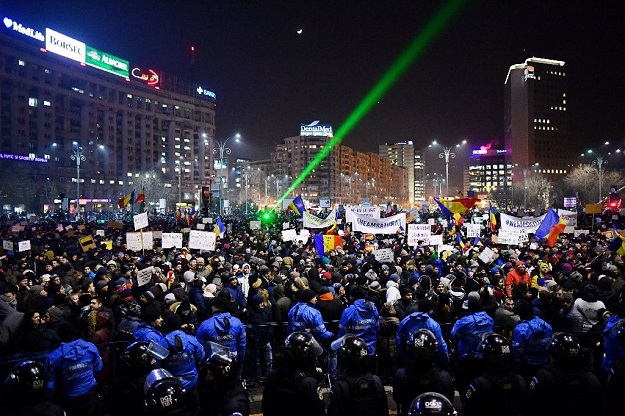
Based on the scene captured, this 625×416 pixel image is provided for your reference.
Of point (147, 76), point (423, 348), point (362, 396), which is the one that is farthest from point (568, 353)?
point (147, 76)

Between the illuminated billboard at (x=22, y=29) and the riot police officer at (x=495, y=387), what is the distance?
108 m

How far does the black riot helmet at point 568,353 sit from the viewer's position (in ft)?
15.2

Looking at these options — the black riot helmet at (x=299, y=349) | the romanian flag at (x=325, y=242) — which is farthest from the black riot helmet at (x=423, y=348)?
the romanian flag at (x=325, y=242)

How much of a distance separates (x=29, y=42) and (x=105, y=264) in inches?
3971

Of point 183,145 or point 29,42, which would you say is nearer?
point 29,42

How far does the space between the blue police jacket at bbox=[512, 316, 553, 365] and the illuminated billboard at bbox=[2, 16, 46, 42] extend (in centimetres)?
10757

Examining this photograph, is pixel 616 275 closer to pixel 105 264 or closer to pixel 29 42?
pixel 105 264

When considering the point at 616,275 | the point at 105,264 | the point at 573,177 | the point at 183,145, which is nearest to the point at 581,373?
the point at 616,275

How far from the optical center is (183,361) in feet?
19.9

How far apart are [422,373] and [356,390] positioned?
887 mm

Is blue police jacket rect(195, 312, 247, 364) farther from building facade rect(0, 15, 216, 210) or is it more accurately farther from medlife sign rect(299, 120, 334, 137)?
medlife sign rect(299, 120, 334, 137)

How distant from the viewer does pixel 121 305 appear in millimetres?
8508

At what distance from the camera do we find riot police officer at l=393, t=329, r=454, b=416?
189 inches

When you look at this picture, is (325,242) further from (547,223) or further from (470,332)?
(470,332)
